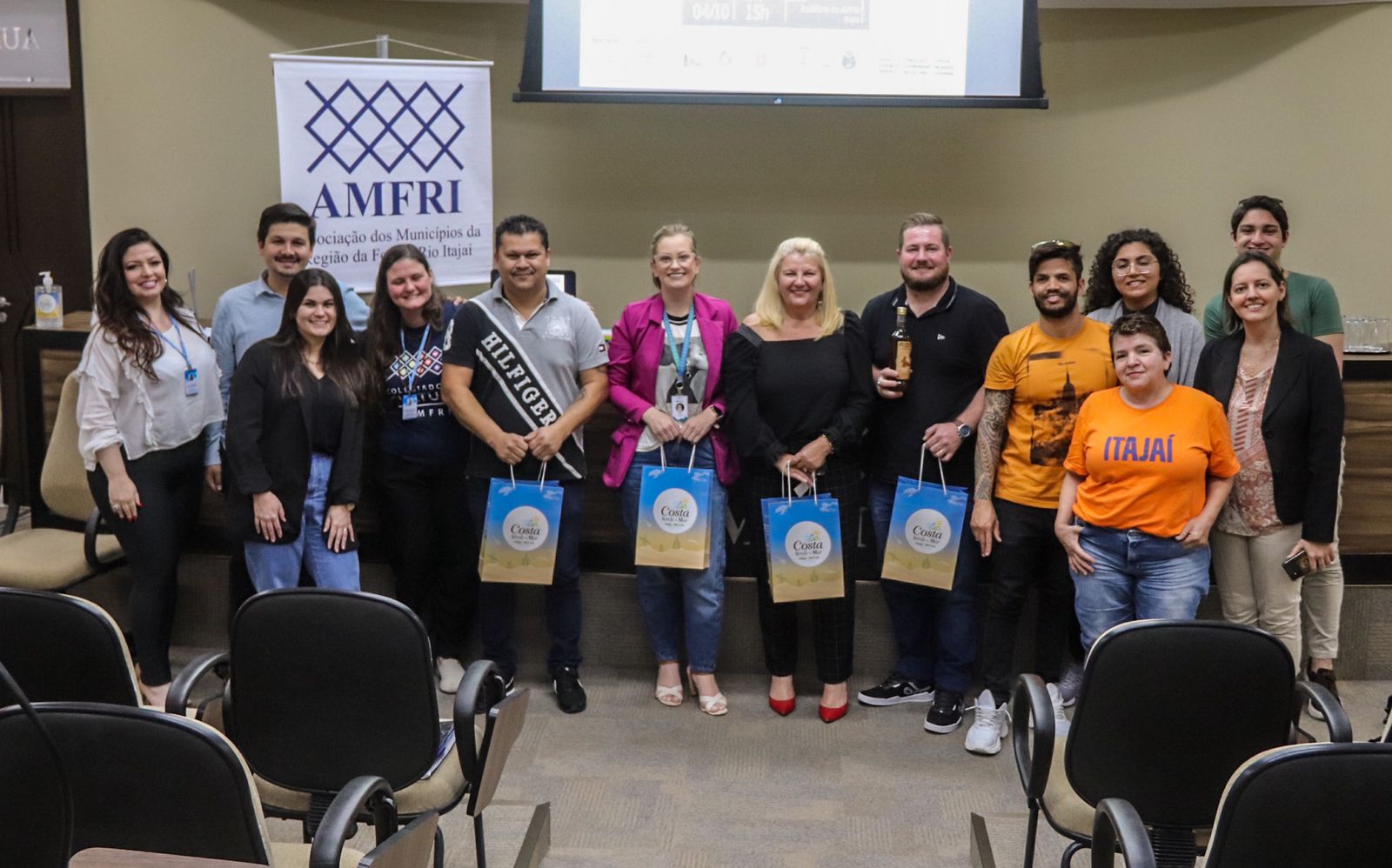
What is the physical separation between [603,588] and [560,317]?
3.31 ft

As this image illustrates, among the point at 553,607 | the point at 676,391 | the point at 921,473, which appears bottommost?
the point at 553,607

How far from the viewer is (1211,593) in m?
4.16

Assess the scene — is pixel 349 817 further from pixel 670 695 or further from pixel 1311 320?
pixel 1311 320

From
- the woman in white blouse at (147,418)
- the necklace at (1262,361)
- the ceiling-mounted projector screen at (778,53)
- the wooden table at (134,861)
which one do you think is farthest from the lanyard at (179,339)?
the necklace at (1262,361)

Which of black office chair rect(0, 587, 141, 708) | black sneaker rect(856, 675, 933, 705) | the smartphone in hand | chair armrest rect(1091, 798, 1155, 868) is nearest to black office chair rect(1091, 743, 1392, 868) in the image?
chair armrest rect(1091, 798, 1155, 868)

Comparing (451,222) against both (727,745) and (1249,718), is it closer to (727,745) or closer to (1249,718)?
(727,745)

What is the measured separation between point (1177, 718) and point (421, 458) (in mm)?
2396

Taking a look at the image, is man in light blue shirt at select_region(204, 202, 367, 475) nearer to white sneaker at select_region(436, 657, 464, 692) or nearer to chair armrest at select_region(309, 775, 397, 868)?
white sneaker at select_region(436, 657, 464, 692)

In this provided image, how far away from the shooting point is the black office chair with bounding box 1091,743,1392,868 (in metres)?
1.77

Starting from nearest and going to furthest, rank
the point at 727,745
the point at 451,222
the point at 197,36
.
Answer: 1. the point at 727,745
2. the point at 451,222
3. the point at 197,36

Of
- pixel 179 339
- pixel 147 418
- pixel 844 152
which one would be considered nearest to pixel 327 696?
pixel 147 418

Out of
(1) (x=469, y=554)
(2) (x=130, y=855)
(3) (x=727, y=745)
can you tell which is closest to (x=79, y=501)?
(1) (x=469, y=554)

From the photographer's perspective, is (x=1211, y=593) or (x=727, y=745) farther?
(x=1211, y=593)

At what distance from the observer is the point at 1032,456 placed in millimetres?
3631
